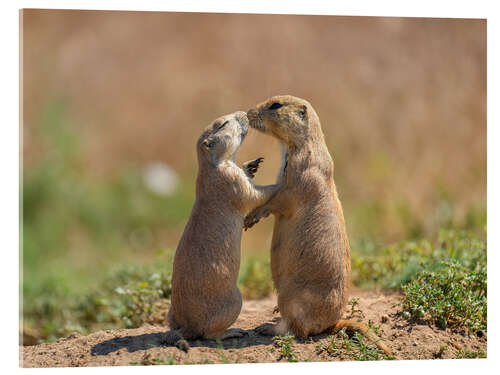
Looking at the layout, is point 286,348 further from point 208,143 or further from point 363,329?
point 208,143

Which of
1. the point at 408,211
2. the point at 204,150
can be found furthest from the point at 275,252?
the point at 408,211

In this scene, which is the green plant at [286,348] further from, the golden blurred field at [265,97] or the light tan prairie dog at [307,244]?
the golden blurred field at [265,97]

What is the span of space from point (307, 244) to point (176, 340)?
4.77ft

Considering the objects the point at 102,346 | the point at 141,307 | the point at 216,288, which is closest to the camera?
the point at 216,288

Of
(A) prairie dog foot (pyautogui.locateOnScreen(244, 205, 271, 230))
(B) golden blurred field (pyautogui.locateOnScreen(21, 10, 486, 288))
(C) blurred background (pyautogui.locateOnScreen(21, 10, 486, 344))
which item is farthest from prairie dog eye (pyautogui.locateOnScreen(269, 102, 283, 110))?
(C) blurred background (pyautogui.locateOnScreen(21, 10, 486, 344))

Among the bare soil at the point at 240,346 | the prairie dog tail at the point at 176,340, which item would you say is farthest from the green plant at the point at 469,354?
the prairie dog tail at the point at 176,340

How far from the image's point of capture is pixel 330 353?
214 inches

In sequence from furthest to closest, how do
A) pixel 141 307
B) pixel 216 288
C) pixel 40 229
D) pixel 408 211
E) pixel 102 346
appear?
pixel 40 229, pixel 408 211, pixel 141 307, pixel 102 346, pixel 216 288

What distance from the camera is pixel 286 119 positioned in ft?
19.1

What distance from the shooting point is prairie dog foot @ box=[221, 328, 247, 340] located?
5500 millimetres

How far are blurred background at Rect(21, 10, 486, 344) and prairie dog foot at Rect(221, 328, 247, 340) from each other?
3.80 m

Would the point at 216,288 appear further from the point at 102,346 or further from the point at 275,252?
the point at 102,346

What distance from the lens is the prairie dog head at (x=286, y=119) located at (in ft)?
19.0
